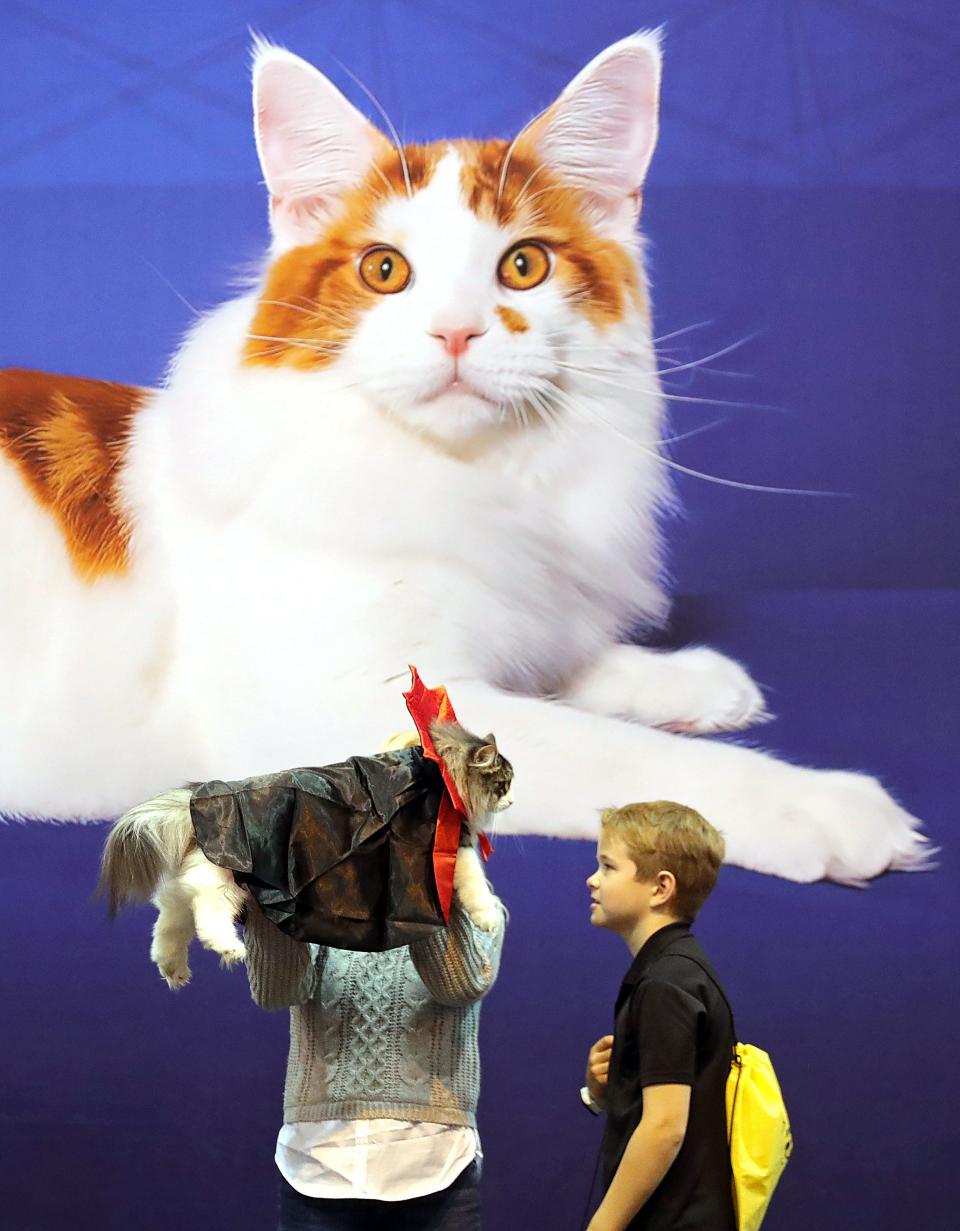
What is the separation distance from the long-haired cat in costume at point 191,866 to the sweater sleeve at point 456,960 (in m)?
0.02

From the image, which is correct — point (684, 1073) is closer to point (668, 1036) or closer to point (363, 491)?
point (668, 1036)

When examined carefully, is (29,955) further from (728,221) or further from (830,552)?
(728,221)

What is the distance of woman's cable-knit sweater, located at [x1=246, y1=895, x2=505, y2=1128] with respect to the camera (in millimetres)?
1313

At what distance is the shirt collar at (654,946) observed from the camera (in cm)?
135

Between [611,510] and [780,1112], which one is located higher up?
[611,510]

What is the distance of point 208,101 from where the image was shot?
8.03ft

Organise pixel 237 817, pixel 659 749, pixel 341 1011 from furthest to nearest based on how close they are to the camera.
Result: 1. pixel 659 749
2. pixel 341 1011
3. pixel 237 817

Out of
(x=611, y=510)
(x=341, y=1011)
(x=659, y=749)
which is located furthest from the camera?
(x=611, y=510)

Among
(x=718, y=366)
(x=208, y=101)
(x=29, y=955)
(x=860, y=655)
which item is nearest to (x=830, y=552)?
(x=860, y=655)

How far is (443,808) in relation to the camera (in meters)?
1.31

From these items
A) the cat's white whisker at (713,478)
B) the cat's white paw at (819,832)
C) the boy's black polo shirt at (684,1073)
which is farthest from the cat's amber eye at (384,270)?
the boy's black polo shirt at (684,1073)

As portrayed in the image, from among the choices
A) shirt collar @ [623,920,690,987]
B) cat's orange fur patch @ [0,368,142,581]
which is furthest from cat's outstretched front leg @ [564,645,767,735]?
shirt collar @ [623,920,690,987]

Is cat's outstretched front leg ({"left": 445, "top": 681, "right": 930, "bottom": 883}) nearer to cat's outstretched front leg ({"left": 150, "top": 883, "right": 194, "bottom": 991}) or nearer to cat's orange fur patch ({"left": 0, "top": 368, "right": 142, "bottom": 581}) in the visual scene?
cat's orange fur patch ({"left": 0, "top": 368, "right": 142, "bottom": 581})

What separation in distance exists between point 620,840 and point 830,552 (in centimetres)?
120
